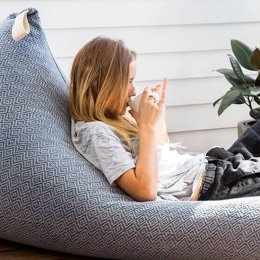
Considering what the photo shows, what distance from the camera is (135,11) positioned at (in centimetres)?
273

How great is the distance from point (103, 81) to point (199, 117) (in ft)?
4.25

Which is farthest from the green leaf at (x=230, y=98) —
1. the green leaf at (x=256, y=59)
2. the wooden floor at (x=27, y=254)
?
the wooden floor at (x=27, y=254)

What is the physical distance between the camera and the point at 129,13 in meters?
2.72

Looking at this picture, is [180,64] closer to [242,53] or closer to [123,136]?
[242,53]

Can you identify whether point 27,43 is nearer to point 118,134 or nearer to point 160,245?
point 118,134

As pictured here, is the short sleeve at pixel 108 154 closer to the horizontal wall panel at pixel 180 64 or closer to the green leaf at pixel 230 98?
the green leaf at pixel 230 98

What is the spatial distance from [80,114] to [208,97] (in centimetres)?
131

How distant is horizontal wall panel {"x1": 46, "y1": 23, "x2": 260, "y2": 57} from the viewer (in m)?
2.65

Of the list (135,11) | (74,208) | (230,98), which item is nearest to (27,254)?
(74,208)

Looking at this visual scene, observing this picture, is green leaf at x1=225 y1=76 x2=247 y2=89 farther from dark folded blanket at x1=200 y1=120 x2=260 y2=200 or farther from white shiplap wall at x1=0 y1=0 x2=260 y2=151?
dark folded blanket at x1=200 y1=120 x2=260 y2=200

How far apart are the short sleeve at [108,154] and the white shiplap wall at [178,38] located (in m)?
1.07

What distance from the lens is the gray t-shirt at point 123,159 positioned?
1.62m

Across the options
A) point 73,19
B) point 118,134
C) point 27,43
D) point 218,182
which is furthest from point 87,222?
point 73,19

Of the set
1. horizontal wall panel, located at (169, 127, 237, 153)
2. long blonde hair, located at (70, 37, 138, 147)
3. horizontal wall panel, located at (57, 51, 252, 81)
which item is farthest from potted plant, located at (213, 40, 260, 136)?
long blonde hair, located at (70, 37, 138, 147)
